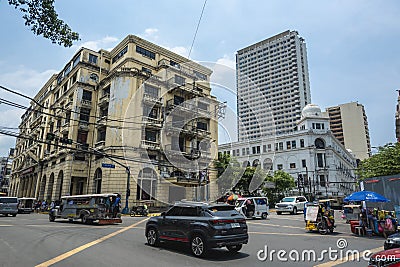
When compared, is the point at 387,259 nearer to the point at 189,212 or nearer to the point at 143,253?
the point at 189,212

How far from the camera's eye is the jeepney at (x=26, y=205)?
31.8 metres

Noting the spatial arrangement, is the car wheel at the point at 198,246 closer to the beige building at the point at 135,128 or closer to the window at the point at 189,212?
the window at the point at 189,212

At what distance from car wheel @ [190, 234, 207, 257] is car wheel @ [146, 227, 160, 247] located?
6.01 ft

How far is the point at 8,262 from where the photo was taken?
23.1 feet

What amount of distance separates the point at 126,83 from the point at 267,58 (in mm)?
95211

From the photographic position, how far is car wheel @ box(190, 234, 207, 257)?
7.81m

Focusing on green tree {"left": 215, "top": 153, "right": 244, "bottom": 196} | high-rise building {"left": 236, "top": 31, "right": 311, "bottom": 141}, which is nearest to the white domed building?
green tree {"left": 215, "top": 153, "right": 244, "bottom": 196}

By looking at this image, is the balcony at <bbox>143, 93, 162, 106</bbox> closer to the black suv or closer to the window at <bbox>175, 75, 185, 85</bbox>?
the window at <bbox>175, 75, 185, 85</bbox>

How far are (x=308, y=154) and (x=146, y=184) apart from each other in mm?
39735

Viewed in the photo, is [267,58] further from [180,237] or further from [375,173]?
[180,237]

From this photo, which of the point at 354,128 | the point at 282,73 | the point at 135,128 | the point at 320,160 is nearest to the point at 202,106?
the point at 135,128

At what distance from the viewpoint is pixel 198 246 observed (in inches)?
314

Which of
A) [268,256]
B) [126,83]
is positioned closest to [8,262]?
[268,256]

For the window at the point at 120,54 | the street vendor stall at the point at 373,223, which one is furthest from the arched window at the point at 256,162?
the street vendor stall at the point at 373,223
